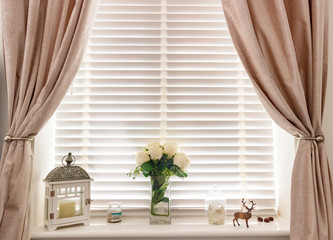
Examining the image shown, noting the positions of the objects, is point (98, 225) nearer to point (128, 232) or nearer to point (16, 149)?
point (128, 232)

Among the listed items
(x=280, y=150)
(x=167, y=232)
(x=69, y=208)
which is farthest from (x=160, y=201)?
(x=280, y=150)

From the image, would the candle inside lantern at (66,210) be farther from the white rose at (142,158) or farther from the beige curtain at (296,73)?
the beige curtain at (296,73)

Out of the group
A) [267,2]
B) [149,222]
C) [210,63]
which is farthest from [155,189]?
[267,2]

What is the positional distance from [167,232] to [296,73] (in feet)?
3.36

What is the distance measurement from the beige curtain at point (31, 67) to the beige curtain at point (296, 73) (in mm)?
848

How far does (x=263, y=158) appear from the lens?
1461 mm

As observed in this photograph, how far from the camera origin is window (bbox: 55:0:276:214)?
1.44 meters

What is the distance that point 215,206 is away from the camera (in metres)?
1.30

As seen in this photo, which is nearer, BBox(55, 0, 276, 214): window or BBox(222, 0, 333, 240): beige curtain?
BBox(222, 0, 333, 240): beige curtain

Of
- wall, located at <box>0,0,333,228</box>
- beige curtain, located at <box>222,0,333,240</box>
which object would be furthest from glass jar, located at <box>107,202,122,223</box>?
beige curtain, located at <box>222,0,333,240</box>

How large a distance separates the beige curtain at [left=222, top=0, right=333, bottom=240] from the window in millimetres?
239

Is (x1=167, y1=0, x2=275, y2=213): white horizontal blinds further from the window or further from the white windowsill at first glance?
the white windowsill

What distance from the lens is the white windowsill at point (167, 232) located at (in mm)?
1183

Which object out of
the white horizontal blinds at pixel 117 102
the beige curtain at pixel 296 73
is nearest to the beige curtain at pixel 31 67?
the white horizontal blinds at pixel 117 102
